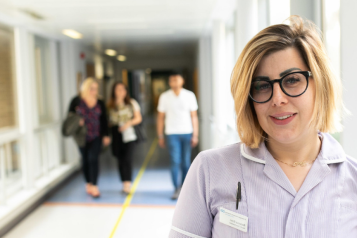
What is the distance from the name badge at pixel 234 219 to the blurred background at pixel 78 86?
77cm

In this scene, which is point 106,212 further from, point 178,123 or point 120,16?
point 120,16

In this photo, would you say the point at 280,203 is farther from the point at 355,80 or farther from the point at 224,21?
the point at 224,21

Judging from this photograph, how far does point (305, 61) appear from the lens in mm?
1023

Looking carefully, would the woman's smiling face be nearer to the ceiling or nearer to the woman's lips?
the woman's lips

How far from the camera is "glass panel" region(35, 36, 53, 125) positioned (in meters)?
6.16

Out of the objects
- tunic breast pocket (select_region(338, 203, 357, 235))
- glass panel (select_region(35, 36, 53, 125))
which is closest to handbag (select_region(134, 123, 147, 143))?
glass panel (select_region(35, 36, 53, 125))

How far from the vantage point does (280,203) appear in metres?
1.01

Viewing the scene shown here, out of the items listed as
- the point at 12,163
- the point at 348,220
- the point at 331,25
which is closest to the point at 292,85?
the point at 348,220

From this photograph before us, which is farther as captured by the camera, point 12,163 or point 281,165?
point 12,163

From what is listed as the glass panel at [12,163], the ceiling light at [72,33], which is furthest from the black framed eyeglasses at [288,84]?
the ceiling light at [72,33]

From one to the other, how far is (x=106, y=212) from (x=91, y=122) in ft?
4.29

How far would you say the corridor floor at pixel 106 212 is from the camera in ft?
12.3

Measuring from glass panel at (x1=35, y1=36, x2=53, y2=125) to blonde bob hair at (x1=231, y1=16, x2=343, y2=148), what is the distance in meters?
5.84

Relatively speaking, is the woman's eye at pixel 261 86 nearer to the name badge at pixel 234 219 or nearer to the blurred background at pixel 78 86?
the name badge at pixel 234 219
